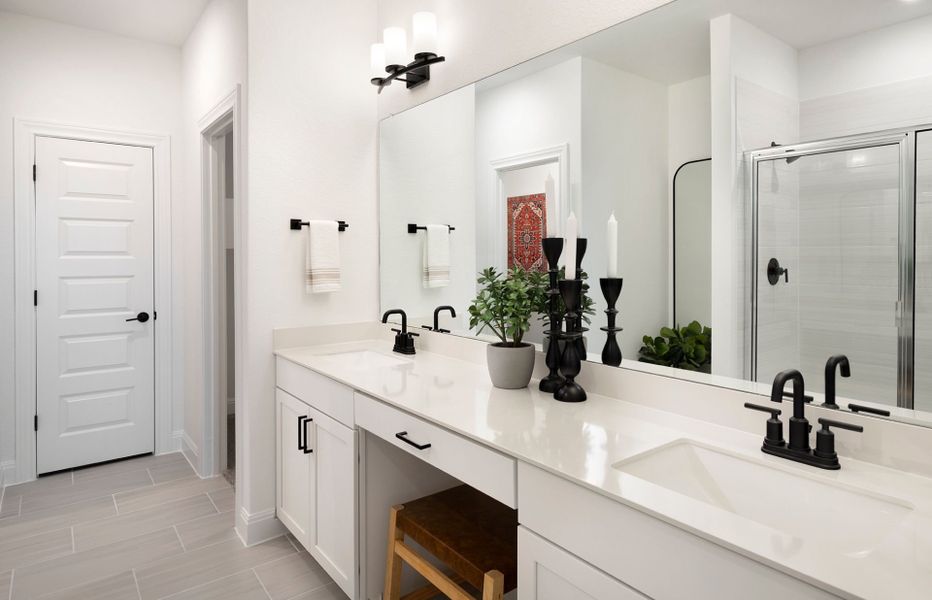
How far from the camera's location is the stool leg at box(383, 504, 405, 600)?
5.71 feet

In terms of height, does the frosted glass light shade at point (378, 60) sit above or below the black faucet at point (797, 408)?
above

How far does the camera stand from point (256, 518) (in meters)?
2.41

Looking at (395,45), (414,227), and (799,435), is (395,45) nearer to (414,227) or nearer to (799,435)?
(414,227)

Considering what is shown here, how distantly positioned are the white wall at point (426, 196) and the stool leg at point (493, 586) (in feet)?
3.67

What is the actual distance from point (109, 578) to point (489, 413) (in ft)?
5.95

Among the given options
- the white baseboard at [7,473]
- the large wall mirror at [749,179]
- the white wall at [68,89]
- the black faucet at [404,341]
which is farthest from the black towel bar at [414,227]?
the white baseboard at [7,473]

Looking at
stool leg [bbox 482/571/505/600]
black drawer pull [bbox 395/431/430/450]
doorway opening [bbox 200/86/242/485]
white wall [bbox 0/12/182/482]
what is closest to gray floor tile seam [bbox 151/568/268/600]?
doorway opening [bbox 200/86/242/485]

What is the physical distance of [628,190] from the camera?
1577 mm

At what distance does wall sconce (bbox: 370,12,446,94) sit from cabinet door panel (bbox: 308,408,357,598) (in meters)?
1.46

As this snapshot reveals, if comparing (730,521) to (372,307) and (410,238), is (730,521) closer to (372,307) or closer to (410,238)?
(410,238)

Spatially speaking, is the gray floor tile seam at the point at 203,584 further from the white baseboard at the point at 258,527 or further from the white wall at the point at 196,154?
the white wall at the point at 196,154

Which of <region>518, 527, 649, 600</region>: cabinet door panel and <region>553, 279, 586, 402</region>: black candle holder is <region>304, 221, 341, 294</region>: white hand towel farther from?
<region>518, 527, 649, 600</region>: cabinet door panel

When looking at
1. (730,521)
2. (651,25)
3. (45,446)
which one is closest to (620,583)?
(730,521)

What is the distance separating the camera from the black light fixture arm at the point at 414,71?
2.22m
